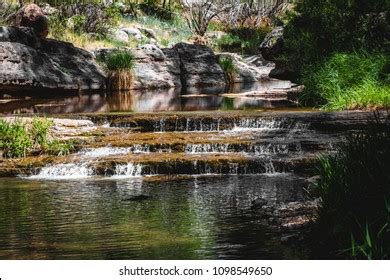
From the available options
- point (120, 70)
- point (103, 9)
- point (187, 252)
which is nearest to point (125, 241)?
point (187, 252)

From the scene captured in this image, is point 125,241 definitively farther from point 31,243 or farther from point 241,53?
point 241,53

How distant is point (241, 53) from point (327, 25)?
22030 mm

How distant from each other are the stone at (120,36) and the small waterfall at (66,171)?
912 inches

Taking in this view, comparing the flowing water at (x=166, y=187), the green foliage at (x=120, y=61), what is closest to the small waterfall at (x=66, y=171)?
the flowing water at (x=166, y=187)

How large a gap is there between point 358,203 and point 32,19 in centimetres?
2288

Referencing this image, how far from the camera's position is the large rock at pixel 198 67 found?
30859mm

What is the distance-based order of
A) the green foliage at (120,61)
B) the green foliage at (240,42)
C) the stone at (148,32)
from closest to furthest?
the green foliage at (120,61)
the stone at (148,32)
the green foliage at (240,42)

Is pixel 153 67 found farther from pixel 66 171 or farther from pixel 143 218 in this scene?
pixel 143 218

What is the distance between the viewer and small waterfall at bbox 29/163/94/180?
410 inches

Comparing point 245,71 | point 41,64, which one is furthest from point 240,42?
point 41,64

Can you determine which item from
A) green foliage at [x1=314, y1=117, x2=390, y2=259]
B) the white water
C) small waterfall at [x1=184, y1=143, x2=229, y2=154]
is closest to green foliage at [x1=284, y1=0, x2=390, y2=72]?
small waterfall at [x1=184, y1=143, x2=229, y2=154]

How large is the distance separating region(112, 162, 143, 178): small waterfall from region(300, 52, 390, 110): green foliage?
639cm

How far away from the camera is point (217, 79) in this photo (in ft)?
103

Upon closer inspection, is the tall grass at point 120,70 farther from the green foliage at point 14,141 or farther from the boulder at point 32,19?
the green foliage at point 14,141
